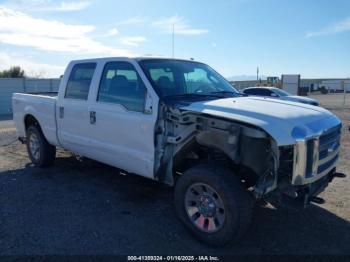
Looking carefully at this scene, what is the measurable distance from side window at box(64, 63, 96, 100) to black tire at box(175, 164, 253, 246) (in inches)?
99.1

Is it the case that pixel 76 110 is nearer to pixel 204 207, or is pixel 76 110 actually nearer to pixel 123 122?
pixel 123 122

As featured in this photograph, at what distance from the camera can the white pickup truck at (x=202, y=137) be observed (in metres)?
3.80

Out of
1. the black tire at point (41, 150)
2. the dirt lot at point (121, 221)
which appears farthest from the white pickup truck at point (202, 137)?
the black tire at point (41, 150)

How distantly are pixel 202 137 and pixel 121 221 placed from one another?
60.1 inches

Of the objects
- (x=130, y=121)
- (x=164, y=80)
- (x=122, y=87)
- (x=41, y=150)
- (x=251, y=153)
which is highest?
(x=164, y=80)

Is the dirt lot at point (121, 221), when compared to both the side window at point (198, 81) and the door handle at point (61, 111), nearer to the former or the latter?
the door handle at point (61, 111)

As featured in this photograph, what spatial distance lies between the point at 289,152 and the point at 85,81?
3.50 metres

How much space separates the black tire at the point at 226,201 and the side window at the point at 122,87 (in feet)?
3.99

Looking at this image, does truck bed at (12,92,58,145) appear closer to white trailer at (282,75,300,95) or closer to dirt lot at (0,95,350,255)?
dirt lot at (0,95,350,255)

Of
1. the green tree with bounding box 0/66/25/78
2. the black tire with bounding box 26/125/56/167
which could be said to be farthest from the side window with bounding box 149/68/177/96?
the green tree with bounding box 0/66/25/78

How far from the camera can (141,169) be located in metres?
4.85

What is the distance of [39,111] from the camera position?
6.99 metres

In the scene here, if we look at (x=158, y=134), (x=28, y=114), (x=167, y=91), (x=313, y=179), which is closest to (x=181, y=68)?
(x=167, y=91)

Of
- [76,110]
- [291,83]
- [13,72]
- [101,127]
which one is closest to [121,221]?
[101,127]
